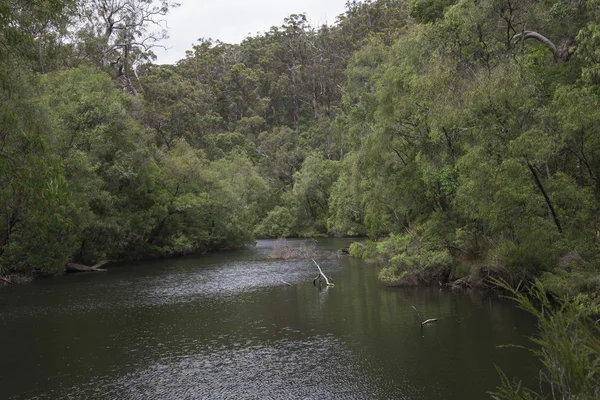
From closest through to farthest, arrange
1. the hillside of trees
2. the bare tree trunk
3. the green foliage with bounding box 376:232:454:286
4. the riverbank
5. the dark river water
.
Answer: the dark river water → the hillside of trees → the bare tree trunk → the riverbank → the green foliage with bounding box 376:232:454:286

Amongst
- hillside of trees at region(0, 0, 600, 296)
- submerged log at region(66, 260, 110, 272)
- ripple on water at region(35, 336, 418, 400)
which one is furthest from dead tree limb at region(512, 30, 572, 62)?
submerged log at region(66, 260, 110, 272)

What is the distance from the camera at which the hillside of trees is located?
16.4 meters

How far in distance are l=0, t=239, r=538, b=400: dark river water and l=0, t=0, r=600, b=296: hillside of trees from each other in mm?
3407

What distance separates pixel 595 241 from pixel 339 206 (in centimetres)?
3719

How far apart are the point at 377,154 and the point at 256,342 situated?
590 inches

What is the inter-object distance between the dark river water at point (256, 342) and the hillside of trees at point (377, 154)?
3407mm

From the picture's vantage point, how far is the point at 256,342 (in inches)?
642

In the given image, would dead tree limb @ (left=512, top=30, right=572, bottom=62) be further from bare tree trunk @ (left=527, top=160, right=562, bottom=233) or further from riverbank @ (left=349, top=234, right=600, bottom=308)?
riverbank @ (left=349, top=234, right=600, bottom=308)

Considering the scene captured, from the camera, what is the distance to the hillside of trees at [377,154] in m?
16.4

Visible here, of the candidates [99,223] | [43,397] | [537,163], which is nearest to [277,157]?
[99,223]

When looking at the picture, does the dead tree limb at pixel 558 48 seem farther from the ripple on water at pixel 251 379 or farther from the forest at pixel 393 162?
the ripple on water at pixel 251 379

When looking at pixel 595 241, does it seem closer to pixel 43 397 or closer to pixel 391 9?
pixel 43 397

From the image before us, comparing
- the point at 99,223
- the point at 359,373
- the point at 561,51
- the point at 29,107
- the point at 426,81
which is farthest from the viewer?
the point at 99,223

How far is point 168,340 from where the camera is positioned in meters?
16.9
